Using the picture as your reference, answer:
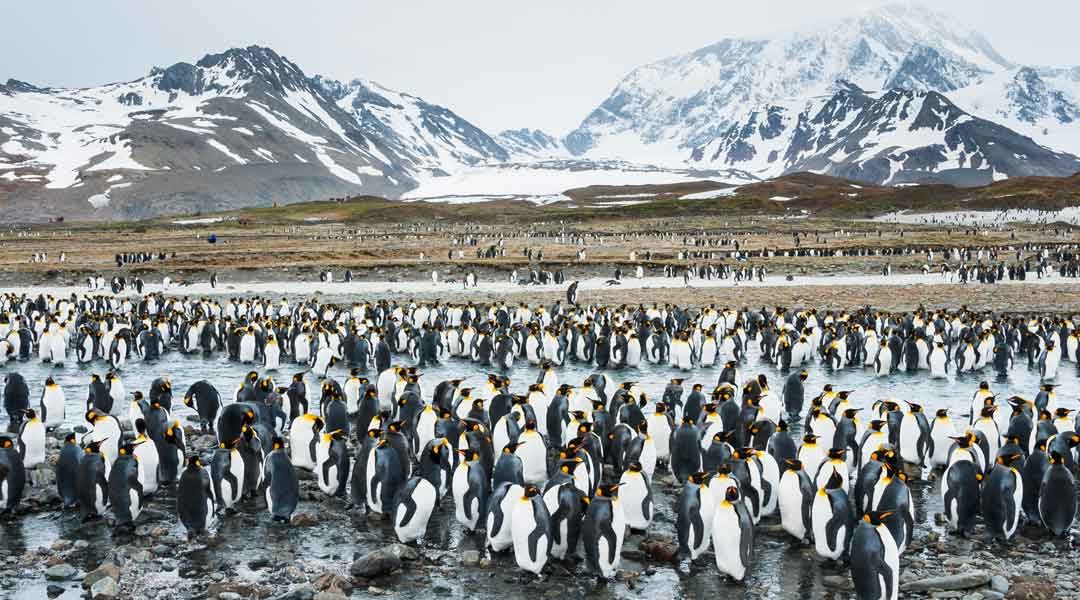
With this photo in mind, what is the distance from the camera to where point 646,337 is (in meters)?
19.2

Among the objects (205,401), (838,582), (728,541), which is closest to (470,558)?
(728,541)

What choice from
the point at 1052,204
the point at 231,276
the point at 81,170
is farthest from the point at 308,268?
the point at 81,170

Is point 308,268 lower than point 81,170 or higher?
lower

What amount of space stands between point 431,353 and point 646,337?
15.6 ft

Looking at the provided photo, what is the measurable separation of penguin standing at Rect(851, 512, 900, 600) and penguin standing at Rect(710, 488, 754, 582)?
92 centimetres

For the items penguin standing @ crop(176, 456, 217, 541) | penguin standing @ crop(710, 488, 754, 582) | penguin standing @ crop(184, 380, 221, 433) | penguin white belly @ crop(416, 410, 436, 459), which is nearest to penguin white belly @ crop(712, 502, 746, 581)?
penguin standing @ crop(710, 488, 754, 582)

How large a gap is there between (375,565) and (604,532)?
6.93ft

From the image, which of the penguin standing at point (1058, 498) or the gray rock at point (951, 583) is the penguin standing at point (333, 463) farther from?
the penguin standing at point (1058, 498)

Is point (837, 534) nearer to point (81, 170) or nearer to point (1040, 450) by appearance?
point (1040, 450)

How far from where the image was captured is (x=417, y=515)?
8531 millimetres

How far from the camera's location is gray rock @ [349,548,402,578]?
7883 millimetres

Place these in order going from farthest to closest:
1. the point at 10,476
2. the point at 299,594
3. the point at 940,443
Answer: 1. the point at 940,443
2. the point at 10,476
3. the point at 299,594

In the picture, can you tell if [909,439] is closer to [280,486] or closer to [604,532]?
[604,532]

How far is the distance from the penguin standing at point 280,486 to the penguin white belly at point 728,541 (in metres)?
4.41
